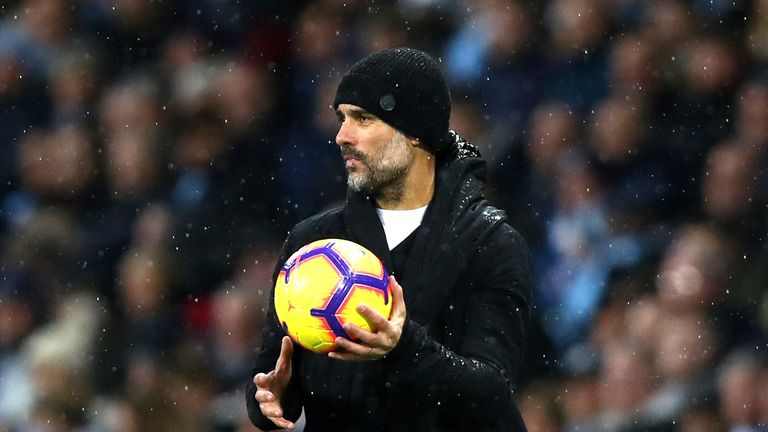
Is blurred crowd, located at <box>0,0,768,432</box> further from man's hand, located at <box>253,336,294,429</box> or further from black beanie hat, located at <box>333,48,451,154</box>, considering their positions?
man's hand, located at <box>253,336,294,429</box>

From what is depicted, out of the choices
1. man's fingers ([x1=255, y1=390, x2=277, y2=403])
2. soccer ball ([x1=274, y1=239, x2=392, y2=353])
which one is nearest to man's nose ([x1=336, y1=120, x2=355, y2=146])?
soccer ball ([x1=274, y1=239, x2=392, y2=353])

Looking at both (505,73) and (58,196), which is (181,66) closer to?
(58,196)

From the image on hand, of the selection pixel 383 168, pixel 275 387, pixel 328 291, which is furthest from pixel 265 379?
pixel 383 168

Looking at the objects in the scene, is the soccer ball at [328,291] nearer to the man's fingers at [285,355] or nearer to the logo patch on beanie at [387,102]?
the man's fingers at [285,355]

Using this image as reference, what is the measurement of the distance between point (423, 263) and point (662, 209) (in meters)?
2.23

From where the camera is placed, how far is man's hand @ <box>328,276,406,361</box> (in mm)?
3168

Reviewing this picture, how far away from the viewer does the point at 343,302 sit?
3.26 meters

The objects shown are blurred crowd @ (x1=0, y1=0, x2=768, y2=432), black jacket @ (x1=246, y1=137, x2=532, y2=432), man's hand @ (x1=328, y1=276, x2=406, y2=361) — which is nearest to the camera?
man's hand @ (x1=328, y1=276, x2=406, y2=361)

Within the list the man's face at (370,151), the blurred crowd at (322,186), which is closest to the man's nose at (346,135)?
the man's face at (370,151)

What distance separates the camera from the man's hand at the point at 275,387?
3.51 m

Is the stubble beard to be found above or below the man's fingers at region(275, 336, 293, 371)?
above

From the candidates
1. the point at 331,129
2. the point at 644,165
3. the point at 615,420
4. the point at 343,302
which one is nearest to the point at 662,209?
the point at 644,165

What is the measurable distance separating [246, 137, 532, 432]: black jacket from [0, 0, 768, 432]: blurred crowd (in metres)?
1.81

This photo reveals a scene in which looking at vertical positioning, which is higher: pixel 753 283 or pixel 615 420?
pixel 753 283
